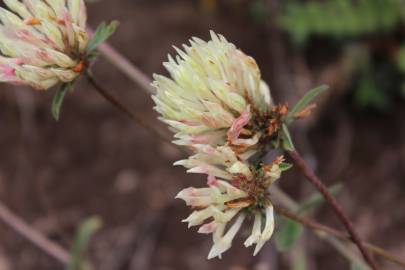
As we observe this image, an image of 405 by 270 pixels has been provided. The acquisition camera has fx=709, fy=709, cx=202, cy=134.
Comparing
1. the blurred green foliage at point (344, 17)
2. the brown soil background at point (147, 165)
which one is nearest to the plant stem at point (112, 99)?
the brown soil background at point (147, 165)

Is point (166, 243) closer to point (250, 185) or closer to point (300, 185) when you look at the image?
point (300, 185)

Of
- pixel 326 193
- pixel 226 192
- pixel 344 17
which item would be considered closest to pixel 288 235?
pixel 326 193

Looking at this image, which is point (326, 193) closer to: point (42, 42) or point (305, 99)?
point (305, 99)

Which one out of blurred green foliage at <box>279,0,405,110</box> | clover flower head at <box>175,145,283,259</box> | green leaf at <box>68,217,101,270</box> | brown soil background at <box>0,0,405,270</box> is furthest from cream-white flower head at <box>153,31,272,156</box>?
blurred green foliage at <box>279,0,405,110</box>

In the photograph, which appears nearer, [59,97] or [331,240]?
[59,97]

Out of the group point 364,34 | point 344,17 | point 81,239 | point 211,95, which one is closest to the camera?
point 211,95
